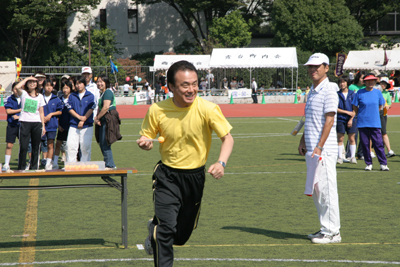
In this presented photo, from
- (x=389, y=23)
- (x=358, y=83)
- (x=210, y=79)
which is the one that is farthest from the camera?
(x=389, y=23)

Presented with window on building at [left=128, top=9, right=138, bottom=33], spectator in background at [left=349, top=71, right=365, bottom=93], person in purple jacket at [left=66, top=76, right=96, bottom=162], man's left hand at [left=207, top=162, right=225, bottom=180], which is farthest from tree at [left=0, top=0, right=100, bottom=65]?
man's left hand at [left=207, top=162, right=225, bottom=180]

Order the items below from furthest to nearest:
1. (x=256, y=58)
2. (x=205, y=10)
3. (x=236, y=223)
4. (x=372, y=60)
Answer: (x=205, y=10) < (x=372, y=60) < (x=256, y=58) < (x=236, y=223)

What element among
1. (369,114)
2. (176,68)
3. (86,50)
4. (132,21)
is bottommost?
(369,114)

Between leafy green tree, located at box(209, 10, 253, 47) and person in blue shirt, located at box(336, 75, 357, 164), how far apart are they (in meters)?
40.3

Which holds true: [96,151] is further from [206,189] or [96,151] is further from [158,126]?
[158,126]

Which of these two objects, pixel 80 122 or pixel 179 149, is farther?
pixel 80 122

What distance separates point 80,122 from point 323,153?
5.64 metres

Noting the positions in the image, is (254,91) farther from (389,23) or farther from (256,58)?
(389,23)

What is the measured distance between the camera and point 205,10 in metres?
54.4

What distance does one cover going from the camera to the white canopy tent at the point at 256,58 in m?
38.0

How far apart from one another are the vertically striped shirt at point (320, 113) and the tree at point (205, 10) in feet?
153

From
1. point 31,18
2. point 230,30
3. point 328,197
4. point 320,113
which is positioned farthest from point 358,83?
point 230,30

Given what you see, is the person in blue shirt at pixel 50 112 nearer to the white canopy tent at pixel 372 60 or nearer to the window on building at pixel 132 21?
the white canopy tent at pixel 372 60

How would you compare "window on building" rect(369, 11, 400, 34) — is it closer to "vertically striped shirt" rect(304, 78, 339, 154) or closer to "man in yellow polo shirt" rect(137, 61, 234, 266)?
"vertically striped shirt" rect(304, 78, 339, 154)
